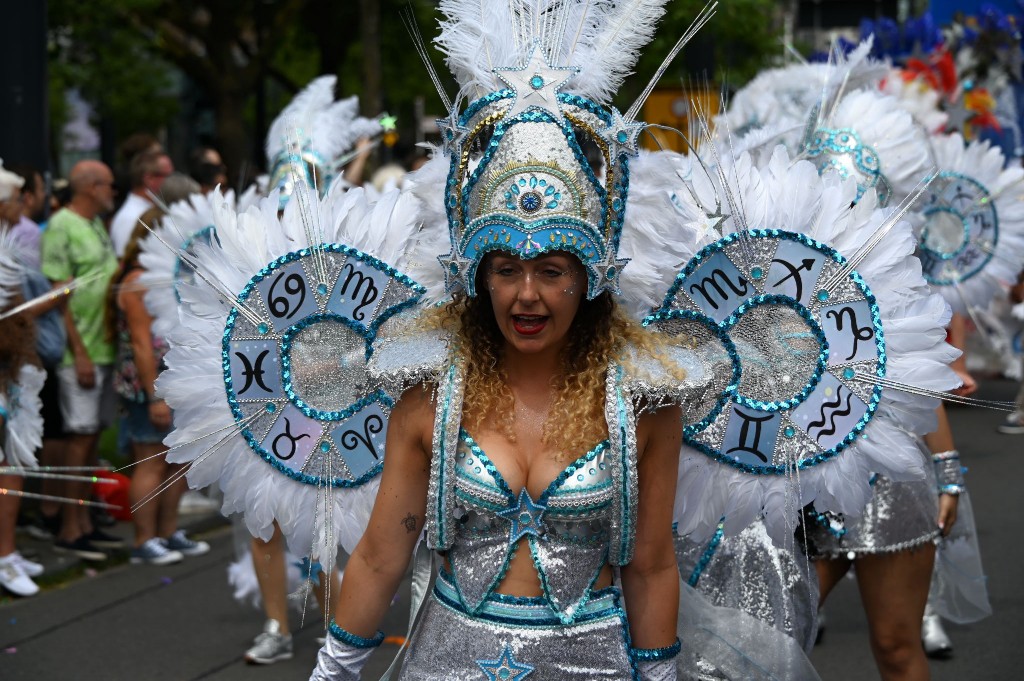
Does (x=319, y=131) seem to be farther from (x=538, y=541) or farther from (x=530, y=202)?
(x=538, y=541)

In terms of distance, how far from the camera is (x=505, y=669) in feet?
8.98

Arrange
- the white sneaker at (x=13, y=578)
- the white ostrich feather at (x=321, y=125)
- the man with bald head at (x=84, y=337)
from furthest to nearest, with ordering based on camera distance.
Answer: the man with bald head at (x=84, y=337), the white sneaker at (x=13, y=578), the white ostrich feather at (x=321, y=125)

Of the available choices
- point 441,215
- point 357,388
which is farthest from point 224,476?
point 441,215

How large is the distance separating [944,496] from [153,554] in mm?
4516

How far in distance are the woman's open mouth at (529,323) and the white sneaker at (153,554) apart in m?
5.23

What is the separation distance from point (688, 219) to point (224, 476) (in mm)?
1356

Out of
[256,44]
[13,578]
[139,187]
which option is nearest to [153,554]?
[13,578]

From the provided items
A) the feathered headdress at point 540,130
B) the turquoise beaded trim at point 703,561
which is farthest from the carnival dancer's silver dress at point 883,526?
the feathered headdress at point 540,130

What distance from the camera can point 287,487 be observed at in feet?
11.7

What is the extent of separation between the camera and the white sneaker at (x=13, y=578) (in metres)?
6.78

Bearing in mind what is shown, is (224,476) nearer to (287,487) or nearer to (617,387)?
(287,487)

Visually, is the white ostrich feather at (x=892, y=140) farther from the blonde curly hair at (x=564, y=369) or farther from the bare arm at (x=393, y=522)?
the bare arm at (x=393, y=522)

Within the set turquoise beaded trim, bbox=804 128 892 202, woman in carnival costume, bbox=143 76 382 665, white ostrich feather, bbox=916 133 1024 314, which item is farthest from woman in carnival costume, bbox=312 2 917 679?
white ostrich feather, bbox=916 133 1024 314

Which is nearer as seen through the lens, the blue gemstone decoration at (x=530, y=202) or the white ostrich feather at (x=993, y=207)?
the blue gemstone decoration at (x=530, y=202)
